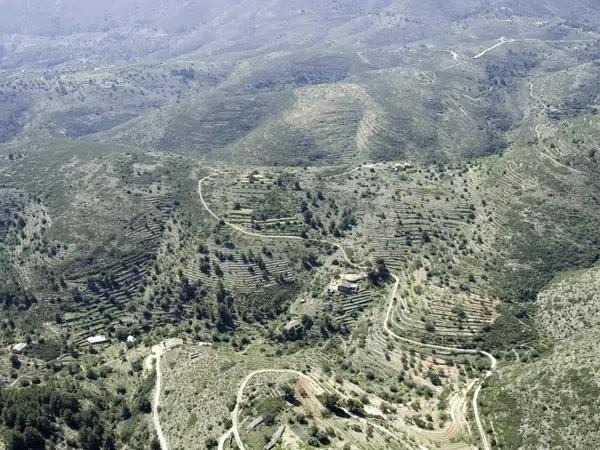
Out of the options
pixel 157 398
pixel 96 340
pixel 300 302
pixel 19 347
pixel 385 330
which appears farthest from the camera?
pixel 300 302

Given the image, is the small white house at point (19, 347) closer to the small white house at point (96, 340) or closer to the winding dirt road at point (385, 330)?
the small white house at point (96, 340)

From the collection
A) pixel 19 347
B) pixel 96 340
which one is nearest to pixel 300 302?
pixel 96 340

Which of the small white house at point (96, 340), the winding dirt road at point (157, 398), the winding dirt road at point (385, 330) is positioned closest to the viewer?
the winding dirt road at point (385, 330)

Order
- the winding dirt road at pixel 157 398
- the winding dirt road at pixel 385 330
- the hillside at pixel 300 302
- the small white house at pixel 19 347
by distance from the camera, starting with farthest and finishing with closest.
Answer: the small white house at pixel 19 347 < the winding dirt road at pixel 157 398 < the hillside at pixel 300 302 < the winding dirt road at pixel 385 330

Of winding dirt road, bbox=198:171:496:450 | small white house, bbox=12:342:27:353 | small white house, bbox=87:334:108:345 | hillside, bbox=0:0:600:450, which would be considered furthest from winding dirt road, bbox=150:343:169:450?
small white house, bbox=12:342:27:353

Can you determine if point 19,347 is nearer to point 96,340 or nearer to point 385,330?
point 96,340

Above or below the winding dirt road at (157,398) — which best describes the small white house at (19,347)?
above

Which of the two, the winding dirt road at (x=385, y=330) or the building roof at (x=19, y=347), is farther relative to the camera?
the building roof at (x=19, y=347)

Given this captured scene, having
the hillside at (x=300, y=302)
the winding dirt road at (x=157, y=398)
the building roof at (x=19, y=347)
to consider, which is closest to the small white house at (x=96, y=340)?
the hillside at (x=300, y=302)

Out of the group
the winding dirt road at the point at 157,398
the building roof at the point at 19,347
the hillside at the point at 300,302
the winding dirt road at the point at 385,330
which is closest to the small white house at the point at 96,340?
the hillside at the point at 300,302

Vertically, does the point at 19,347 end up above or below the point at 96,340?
Result: above

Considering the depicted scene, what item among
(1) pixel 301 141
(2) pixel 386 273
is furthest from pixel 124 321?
(1) pixel 301 141

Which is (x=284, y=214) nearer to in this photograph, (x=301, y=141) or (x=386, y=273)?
(x=386, y=273)
